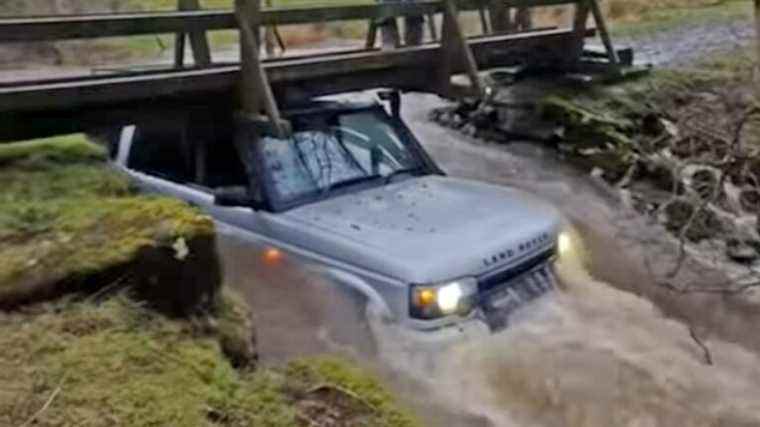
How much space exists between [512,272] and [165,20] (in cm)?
334

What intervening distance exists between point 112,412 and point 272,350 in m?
2.23

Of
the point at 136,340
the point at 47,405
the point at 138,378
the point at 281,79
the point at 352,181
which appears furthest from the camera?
the point at 281,79

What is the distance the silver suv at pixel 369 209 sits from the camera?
5.17m

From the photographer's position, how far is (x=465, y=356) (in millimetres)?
5070

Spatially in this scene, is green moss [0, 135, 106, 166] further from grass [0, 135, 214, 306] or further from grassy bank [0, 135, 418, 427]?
grassy bank [0, 135, 418, 427]

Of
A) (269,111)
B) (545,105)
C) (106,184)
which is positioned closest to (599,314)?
(269,111)

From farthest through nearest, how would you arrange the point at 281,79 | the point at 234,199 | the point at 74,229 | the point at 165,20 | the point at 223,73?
the point at 281,79 < the point at 223,73 < the point at 165,20 < the point at 234,199 < the point at 74,229

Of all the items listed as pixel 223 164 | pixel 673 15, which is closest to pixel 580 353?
pixel 223 164

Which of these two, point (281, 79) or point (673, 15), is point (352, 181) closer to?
point (281, 79)

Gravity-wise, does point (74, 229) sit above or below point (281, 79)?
above

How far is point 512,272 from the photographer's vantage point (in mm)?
5562

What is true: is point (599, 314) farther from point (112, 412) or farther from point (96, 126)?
point (112, 412)

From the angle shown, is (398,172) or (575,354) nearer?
(575,354)

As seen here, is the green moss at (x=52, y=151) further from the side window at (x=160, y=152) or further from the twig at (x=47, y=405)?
the twig at (x=47, y=405)
